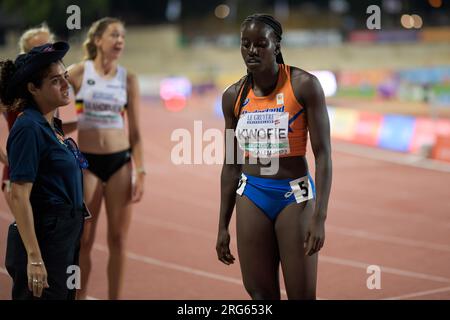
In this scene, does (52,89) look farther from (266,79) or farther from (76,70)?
(76,70)

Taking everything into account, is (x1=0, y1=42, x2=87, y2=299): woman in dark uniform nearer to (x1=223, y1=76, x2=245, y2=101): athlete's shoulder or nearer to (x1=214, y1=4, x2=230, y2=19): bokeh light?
(x1=223, y1=76, x2=245, y2=101): athlete's shoulder

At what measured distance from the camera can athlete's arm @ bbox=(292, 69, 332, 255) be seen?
12.3 feet

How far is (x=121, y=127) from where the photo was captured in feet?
19.4

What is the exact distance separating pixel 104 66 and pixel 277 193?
2.52m

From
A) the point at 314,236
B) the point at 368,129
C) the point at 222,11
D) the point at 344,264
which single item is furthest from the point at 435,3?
the point at 314,236

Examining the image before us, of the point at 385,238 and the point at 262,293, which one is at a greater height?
the point at 262,293

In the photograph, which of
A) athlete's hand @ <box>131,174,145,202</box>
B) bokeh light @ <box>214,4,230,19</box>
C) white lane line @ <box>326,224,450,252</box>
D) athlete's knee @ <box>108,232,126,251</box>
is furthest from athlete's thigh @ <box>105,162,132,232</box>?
bokeh light @ <box>214,4,230,19</box>

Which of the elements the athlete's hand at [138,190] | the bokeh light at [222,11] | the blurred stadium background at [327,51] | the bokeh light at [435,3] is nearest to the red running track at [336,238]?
the athlete's hand at [138,190]

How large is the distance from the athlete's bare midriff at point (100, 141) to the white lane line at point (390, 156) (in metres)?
9.25

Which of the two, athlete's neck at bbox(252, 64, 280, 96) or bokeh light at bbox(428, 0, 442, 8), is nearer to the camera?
athlete's neck at bbox(252, 64, 280, 96)

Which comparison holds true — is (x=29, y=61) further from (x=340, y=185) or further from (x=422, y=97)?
(x=422, y=97)

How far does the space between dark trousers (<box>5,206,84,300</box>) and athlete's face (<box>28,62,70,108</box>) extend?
1.77 ft

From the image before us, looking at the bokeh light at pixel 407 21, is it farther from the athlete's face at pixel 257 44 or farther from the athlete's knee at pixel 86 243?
the athlete's face at pixel 257 44

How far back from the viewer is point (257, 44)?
3.77m
